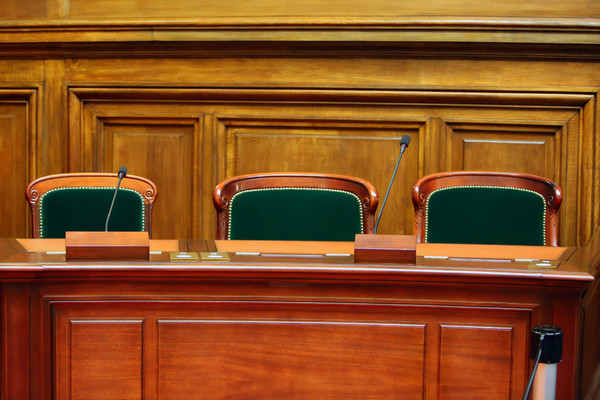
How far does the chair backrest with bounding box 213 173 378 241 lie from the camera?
2.17 metres

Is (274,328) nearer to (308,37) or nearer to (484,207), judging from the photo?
(484,207)

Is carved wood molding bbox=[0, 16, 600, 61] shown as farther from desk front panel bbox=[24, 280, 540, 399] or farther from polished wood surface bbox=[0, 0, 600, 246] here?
desk front panel bbox=[24, 280, 540, 399]

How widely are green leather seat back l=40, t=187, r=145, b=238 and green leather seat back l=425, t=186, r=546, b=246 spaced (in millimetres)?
938

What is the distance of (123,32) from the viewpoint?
2.90 meters

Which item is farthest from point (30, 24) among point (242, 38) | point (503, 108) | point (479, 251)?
point (479, 251)

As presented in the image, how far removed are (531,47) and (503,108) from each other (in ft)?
0.86

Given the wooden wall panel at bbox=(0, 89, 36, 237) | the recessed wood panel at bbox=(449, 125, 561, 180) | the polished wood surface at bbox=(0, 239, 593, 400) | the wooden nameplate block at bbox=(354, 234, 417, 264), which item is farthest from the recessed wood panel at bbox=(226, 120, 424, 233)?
the polished wood surface at bbox=(0, 239, 593, 400)

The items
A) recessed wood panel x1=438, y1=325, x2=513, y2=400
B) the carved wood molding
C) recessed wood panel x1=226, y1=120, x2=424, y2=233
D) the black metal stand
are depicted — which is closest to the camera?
the black metal stand

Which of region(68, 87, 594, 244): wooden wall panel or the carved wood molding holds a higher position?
the carved wood molding

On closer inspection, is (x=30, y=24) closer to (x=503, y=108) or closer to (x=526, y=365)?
(x=503, y=108)

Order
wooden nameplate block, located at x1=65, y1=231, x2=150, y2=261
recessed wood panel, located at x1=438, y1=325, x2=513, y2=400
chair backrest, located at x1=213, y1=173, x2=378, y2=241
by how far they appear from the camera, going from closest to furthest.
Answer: recessed wood panel, located at x1=438, y1=325, x2=513, y2=400 → wooden nameplate block, located at x1=65, y1=231, x2=150, y2=261 → chair backrest, located at x1=213, y1=173, x2=378, y2=241

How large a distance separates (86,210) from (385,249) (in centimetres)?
125

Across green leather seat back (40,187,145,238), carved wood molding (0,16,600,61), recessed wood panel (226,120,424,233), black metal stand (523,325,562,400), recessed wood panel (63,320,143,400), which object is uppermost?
carved wood molding (0,16,600,61)

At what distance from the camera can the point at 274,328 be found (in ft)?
3.85
